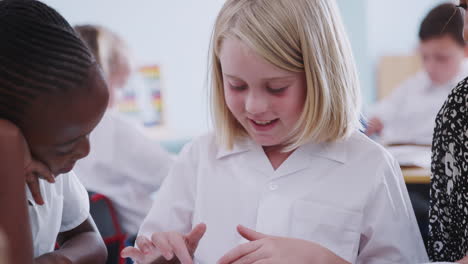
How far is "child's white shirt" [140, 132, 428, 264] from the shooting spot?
99 centimetres

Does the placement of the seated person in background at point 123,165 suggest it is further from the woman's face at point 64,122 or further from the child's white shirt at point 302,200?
the woman's face at point 64,122

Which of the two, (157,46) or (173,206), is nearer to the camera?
(173,206)

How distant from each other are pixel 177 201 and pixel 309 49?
41 centimetres

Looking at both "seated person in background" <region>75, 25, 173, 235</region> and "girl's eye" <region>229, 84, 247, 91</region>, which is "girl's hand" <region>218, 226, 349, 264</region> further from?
"seated person in background" <region>75, 25, 173, 235</region>

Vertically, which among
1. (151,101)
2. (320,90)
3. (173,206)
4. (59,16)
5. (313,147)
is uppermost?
(59,16)

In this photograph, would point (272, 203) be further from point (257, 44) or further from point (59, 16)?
point (59, 16)

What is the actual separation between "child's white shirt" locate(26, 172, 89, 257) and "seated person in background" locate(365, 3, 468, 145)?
148 cm

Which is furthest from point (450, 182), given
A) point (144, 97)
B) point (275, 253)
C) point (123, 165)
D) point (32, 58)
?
point (144, 97)

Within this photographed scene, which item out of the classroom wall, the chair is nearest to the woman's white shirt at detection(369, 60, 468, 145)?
the classroom wall

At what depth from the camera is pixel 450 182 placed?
991 mm

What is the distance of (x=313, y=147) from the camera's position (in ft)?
3.49

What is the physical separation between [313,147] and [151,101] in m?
2.59

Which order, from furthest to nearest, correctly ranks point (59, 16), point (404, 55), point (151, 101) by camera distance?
point (404, 55) < point (151, 101) < point (59, 16)

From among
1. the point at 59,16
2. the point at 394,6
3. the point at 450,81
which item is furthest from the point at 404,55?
the point at 59,16
